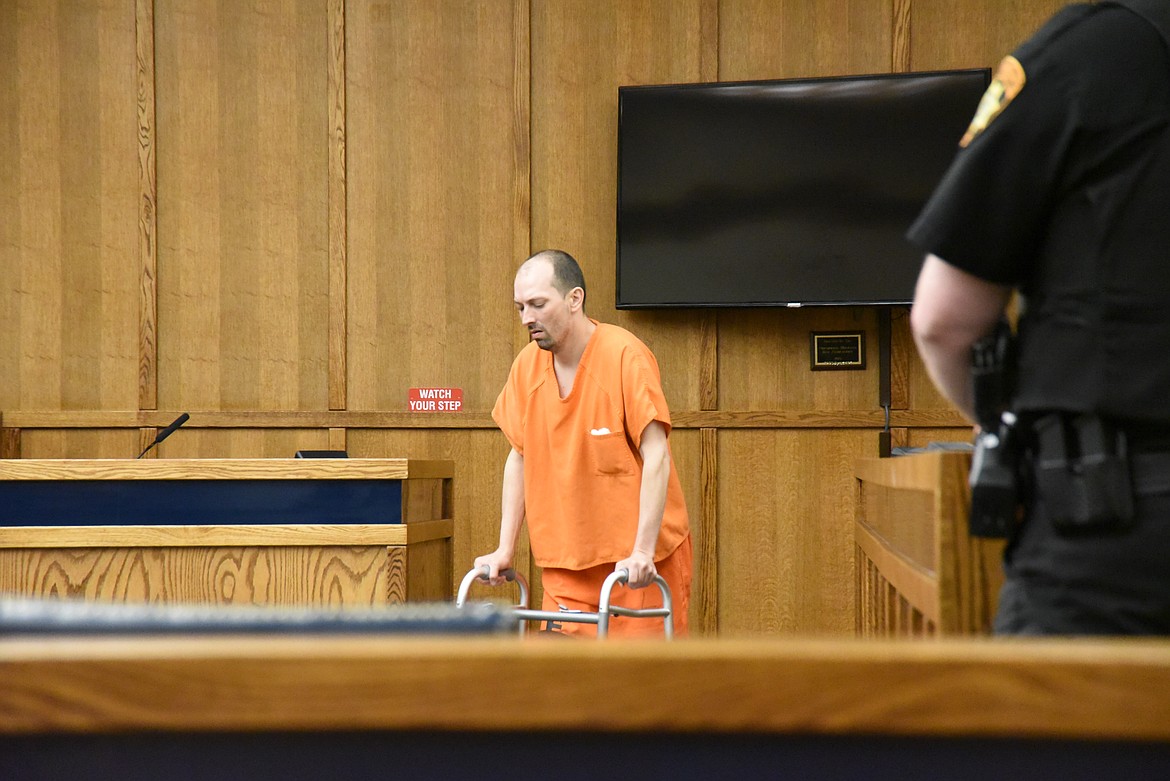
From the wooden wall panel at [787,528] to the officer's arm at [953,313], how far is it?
3.43 m

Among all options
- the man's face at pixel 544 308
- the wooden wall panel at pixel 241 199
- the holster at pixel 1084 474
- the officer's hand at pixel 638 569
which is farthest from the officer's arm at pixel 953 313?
the wooden wall panel at pixel 241 199

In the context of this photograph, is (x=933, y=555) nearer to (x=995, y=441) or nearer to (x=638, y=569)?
(x=995, y=441)

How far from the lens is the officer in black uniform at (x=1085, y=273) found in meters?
1.06

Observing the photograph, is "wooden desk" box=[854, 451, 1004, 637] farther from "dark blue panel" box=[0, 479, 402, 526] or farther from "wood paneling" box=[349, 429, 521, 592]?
"wood paneling" box=[349, 429, 521, 592]

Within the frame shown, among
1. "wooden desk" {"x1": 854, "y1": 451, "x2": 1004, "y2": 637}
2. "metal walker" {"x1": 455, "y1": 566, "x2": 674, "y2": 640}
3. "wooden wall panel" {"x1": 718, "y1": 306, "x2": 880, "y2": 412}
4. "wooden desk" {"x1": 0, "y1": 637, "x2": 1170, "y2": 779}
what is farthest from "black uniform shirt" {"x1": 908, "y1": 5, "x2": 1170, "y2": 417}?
"wooden wall panel" {"x1": 718, "y1": 306, "x2": 880, "y2": 412}

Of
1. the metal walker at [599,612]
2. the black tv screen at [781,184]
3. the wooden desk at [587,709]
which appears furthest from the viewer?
the black tv screen at [781,184]

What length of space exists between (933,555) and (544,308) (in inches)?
67.8

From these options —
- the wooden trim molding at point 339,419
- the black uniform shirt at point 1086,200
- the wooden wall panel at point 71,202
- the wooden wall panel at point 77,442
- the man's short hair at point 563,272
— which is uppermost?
the wooden wall panel at point 71,202

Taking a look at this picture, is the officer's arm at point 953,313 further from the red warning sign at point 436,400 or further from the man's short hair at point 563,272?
the red warning sign at point 436,400

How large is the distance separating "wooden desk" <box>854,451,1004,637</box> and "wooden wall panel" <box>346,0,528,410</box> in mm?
2701

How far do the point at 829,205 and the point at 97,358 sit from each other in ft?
10.8

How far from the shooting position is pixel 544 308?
3076 mm

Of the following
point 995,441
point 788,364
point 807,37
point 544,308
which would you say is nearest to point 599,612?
point 544,308

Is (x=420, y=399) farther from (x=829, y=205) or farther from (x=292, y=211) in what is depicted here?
(x=829, y=205)
